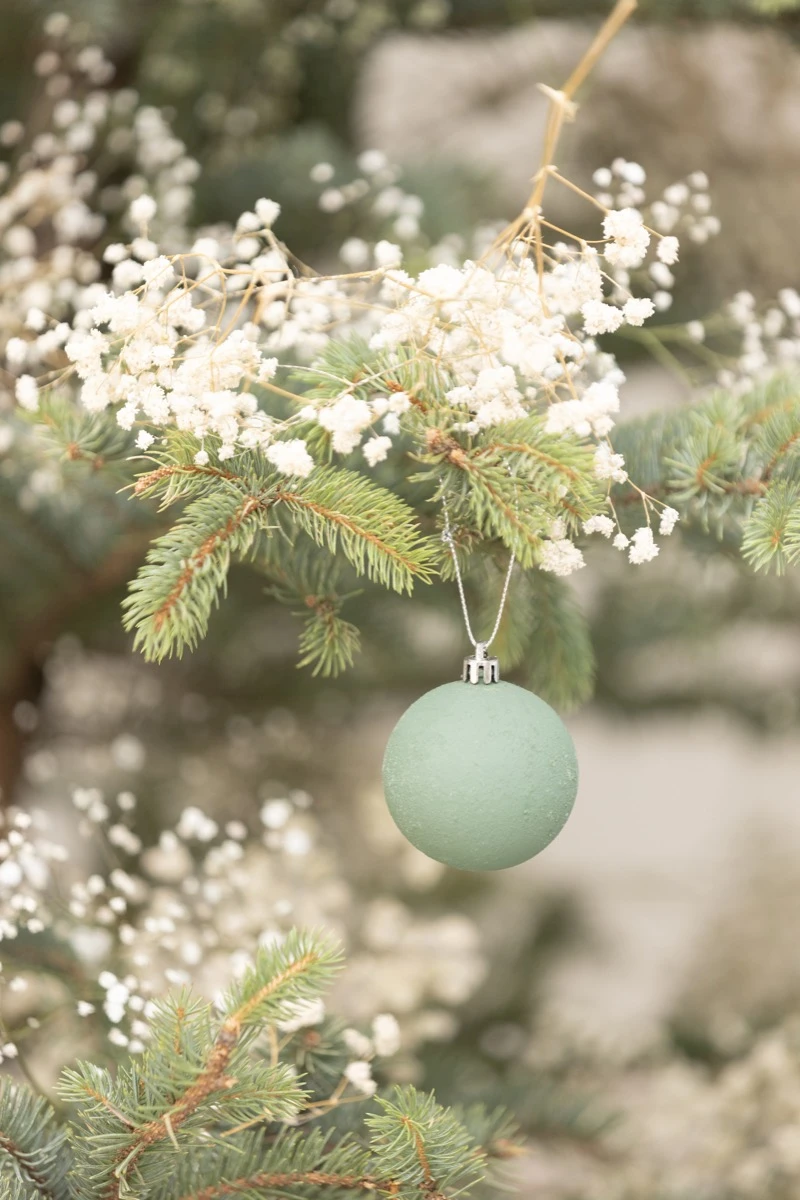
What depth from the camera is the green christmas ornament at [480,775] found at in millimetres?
498

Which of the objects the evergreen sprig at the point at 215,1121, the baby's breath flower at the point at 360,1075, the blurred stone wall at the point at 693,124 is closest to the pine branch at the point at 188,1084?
the evergreen sprig at the point at 215,1121

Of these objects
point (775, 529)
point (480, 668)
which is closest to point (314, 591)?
point (480, 668)

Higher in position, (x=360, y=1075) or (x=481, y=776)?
(x=481, y=776)

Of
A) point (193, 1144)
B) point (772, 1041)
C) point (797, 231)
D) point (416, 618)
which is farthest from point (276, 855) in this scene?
point (797, 231)

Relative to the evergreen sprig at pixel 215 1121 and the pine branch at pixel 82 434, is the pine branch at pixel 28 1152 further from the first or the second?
the pine branch at pixel 82 434

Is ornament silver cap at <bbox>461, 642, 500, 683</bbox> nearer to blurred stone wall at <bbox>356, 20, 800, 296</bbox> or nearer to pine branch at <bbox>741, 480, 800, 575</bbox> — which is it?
pine branch at <bbox>741, 480, 800, 575</bbox>

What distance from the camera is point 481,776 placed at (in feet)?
1.63

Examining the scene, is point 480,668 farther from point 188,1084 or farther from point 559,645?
point 188,1084

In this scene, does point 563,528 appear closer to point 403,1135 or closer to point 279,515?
point 279,515

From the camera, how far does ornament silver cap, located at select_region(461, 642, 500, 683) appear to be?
0.55m

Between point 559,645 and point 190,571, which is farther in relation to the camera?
point 559,645

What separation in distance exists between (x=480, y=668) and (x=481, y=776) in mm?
70

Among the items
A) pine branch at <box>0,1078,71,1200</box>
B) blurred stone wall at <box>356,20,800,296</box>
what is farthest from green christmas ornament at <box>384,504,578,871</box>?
blurred stone wall at <box>356,20,800,296</box>

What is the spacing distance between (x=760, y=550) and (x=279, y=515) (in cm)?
24
